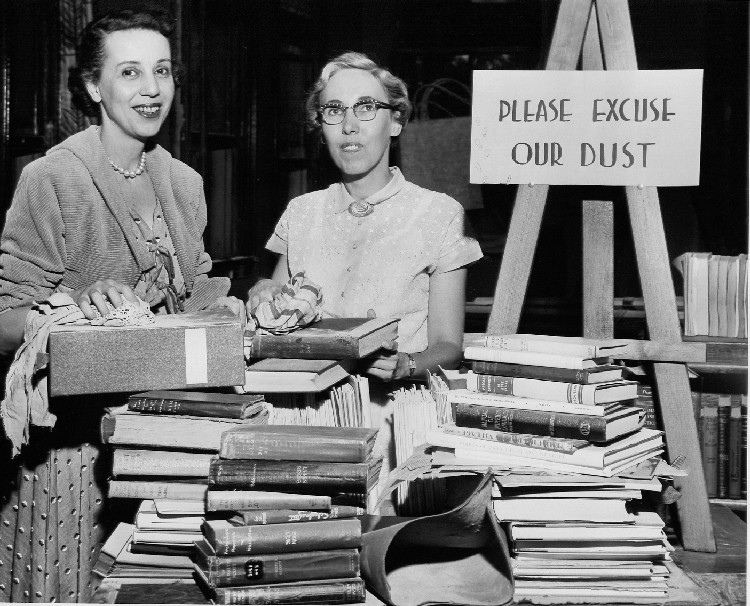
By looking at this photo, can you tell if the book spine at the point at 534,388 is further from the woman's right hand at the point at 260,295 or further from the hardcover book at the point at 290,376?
the woman's right hand at the point at 260,295

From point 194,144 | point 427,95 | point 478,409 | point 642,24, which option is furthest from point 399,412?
point 642,24

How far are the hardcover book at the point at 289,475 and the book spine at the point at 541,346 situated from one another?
48cm

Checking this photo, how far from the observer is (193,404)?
2121 millimetres

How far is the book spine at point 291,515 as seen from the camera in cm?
202

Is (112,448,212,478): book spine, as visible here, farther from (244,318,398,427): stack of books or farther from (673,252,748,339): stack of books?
(673,252,748,339): stack of books

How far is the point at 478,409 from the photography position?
2.26 meters

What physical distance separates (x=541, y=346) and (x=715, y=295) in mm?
1160

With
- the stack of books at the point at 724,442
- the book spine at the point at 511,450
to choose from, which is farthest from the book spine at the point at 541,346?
the stack of books at the point at 724,442

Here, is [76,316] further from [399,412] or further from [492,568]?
[492,568]

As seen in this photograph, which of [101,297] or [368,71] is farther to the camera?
[368,71]

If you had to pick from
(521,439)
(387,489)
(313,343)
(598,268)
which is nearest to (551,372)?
(521,439)

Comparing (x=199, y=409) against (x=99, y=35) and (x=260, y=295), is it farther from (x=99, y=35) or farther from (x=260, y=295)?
(x=99, y=35)

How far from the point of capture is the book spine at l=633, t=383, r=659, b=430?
10.1 ft

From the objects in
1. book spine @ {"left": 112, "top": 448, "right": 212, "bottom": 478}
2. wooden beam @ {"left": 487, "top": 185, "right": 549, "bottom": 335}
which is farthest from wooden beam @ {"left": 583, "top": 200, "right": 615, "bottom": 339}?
book spine @ {"left": 112, "top": 448, "right": 212, "bottom": 478}
